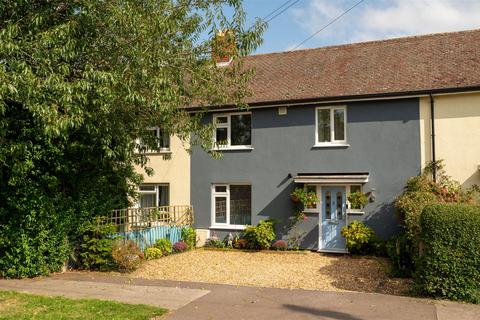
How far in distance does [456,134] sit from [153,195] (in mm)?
10443

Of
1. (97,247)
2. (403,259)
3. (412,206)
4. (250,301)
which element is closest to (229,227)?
(97,247)

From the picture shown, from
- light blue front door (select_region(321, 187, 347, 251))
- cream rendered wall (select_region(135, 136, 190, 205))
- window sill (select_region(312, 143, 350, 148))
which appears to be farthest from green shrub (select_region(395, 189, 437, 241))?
cream rendered wall (select_region(135, 136, 190, 205))

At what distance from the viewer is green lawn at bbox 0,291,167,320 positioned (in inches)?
296

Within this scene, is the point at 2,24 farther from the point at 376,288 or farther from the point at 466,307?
the point at 466,307

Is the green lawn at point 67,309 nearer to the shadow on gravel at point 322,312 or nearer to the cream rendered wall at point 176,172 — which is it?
the shadow on gravel at point 322,312

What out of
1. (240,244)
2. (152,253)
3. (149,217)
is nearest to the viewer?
(152,253)

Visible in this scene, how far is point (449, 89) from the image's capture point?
13391 millimetres

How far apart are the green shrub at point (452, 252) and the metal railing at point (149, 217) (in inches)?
293

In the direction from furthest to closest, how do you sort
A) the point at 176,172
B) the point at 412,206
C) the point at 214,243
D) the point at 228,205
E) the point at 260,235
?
1. the point at 176,172
2. the point at 228,205
3. the point at 214,243
4. the point at 260,235
5. the point at 412,206

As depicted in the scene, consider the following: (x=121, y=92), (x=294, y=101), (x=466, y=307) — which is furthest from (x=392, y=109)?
(x=121, y=92)

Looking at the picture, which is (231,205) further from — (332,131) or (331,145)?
(332,131)

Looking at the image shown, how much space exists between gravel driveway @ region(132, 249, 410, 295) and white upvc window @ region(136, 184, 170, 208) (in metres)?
3.08

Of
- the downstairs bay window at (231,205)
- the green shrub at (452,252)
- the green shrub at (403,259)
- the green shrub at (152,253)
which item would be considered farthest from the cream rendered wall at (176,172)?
the green shrub at (452,252)

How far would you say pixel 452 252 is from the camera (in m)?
8.22
